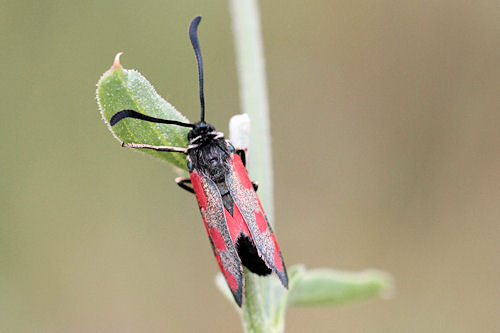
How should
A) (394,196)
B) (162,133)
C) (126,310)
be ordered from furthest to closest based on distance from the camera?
(394,196) → (126,310) → (162,133)

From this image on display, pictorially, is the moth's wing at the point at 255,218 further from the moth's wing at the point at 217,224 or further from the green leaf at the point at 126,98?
the green leaf at the point at 126,98

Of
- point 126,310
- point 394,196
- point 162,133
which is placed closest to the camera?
point 162,133

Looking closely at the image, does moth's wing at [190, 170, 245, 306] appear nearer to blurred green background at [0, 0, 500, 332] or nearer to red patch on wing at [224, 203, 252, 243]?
red patch on wing at [224, 203, 252, 243]

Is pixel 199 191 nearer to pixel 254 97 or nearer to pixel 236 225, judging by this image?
pixel 236 225

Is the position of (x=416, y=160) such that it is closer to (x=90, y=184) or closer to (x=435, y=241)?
(x=435, y=241)

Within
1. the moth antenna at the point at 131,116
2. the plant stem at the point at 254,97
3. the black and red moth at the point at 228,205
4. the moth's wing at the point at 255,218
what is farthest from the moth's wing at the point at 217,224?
the moth antenna at the point at 131,116

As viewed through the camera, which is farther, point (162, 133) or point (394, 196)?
point (394, 196)

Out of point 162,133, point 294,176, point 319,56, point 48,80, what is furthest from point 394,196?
point 162,133
